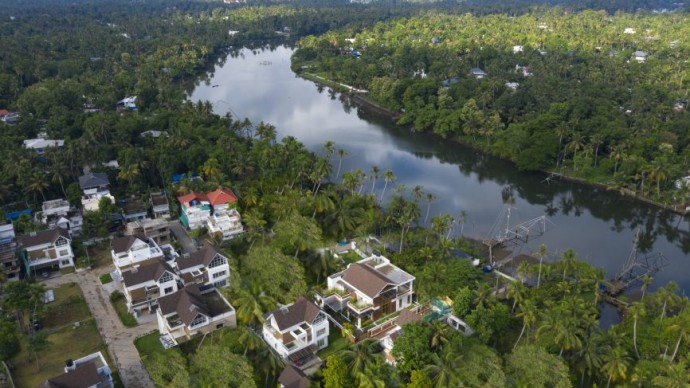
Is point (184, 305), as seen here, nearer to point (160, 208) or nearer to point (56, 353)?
point (56, 353)

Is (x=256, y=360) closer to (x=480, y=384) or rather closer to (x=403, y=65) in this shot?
(x=480, y=384)

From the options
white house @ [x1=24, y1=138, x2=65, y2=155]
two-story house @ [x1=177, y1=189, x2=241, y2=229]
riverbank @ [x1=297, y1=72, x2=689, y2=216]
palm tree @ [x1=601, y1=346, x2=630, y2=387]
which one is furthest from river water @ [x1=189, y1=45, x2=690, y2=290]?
white house @ [x1=24, y1=138, x2=65, y2=155]

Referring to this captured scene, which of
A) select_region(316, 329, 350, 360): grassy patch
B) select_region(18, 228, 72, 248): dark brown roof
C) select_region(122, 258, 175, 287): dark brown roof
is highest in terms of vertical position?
select_region(122, 258, 175, 287): dark brown roof

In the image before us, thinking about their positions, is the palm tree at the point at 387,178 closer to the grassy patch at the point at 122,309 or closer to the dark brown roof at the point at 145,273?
the dark brown roof at the point at 145,273

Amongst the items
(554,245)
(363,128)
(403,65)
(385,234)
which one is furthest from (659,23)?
(385,234)

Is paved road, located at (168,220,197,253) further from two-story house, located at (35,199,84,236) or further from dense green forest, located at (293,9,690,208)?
dense green forest, located at (293,9,690,208)

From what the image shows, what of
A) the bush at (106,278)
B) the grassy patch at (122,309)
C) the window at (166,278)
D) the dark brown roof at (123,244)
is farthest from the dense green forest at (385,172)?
the dark brown roof at (123,244)
